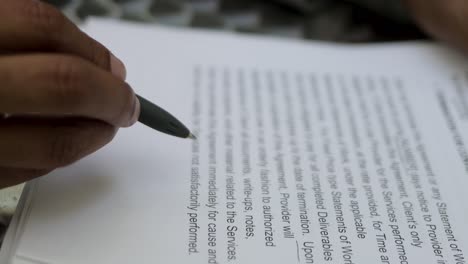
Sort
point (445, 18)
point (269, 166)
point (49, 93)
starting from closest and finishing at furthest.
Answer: point (49, 93), point (269, 166), point (445, 18)

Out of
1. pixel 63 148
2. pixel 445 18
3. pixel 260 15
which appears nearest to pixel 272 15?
pixel 260 15

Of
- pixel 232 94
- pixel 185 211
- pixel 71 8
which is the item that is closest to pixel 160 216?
pixel 185 211

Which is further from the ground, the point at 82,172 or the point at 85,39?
the point at 85,39

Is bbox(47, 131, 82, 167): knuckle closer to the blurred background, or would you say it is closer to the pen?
the pen

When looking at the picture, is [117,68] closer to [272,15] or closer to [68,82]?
[68,82]

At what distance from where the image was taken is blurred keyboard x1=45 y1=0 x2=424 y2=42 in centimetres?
55

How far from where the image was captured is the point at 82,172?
396mm

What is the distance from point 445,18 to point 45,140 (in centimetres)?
36

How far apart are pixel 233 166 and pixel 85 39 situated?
0.14m

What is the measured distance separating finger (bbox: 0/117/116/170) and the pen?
0.04 m

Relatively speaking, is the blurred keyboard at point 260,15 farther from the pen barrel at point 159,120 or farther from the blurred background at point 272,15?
the pen barrel at point 159,120

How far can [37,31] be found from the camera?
1.02 feet

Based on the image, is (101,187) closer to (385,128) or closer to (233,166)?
(233,166)

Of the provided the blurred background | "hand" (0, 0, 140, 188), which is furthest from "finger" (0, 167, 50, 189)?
the blurred background
